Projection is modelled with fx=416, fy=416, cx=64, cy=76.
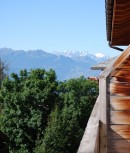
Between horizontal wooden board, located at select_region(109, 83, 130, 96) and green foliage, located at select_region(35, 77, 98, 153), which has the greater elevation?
horizontal wooden board, located at select_region(109, 83, 130, 96)

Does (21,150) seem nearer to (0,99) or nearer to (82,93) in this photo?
(0,99)

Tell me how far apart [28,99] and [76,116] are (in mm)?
3554

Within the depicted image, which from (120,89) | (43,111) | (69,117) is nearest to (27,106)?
(43,111)

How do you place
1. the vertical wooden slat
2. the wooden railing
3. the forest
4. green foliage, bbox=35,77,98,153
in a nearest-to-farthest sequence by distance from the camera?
1. the wooden railing
2. the vertical wooden slat
3. green foliage, bbox=35,77,98,153
4. the forest

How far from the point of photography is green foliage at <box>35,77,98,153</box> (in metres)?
25.4

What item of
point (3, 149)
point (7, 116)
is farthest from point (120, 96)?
point (7, 116)

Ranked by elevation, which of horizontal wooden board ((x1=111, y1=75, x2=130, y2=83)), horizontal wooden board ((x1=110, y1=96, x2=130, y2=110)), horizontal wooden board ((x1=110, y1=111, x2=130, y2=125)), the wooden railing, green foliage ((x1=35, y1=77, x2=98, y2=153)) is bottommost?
green foliage ((x1=35, y1=77, x2=98, y2=153))

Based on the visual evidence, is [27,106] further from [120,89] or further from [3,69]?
[120,89]

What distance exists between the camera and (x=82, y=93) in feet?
104

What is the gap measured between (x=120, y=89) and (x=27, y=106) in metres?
25.7

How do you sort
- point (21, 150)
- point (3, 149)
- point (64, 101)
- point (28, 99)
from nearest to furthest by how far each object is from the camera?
point (3, 149) < point (21, 150) < point (28, 99) < point (64, 101)

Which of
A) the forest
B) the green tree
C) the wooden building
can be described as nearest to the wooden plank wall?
the wooden building

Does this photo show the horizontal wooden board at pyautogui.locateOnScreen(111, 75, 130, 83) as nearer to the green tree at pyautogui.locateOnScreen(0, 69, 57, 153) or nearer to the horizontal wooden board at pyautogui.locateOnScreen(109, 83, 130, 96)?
the horizontal wooden board at pyautogui.locateOnScreen(109, 83, 130, 96)

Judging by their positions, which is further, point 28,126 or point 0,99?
point 0,99
